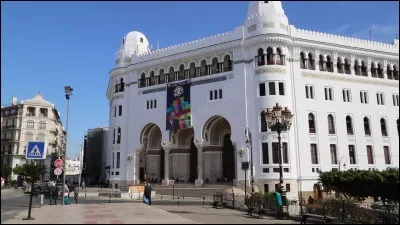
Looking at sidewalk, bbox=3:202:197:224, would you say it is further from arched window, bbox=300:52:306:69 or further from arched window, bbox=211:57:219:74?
arched window, bbox=300:52:306:69

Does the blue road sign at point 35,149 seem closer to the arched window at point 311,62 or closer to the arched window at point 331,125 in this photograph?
the arched window at point 331,125

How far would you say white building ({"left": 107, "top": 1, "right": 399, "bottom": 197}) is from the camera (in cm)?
3866

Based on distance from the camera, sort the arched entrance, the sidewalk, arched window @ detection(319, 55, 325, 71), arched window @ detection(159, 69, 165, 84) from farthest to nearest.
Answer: the arched entrance < arched window @ detection(159, 69, 165, 84) < arched window @ detection(319, 55, 325, 71) < the sidewalk

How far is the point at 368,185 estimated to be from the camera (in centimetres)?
2062

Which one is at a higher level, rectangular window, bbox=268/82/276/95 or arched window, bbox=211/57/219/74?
arched window, bbox=211/57/219/74

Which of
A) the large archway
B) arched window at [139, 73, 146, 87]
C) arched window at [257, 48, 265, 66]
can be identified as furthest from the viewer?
arched window at [139, 73, 146, 87]

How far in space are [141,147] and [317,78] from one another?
22.3 m

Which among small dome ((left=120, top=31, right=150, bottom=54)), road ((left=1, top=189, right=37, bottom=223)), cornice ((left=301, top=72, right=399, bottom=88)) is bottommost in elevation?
road ((left=1, top=189, right=37, bottom=223))

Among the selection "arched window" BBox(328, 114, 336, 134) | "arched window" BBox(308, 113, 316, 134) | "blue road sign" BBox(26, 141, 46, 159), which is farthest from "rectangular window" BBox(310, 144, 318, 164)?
"blue road sign" BBox(26, 141, 46, 159)

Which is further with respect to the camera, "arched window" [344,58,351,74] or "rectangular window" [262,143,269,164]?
"arched window" [344,58,351,74]

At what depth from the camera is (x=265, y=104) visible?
38.2m

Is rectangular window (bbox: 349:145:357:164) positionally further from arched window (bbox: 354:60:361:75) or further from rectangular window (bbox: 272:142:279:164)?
rectangular window (bbox: 272:142:279:164)

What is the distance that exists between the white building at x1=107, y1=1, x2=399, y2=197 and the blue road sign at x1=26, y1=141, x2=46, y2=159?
2541cm

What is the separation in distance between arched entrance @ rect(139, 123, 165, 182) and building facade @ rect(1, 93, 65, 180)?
23422mm
